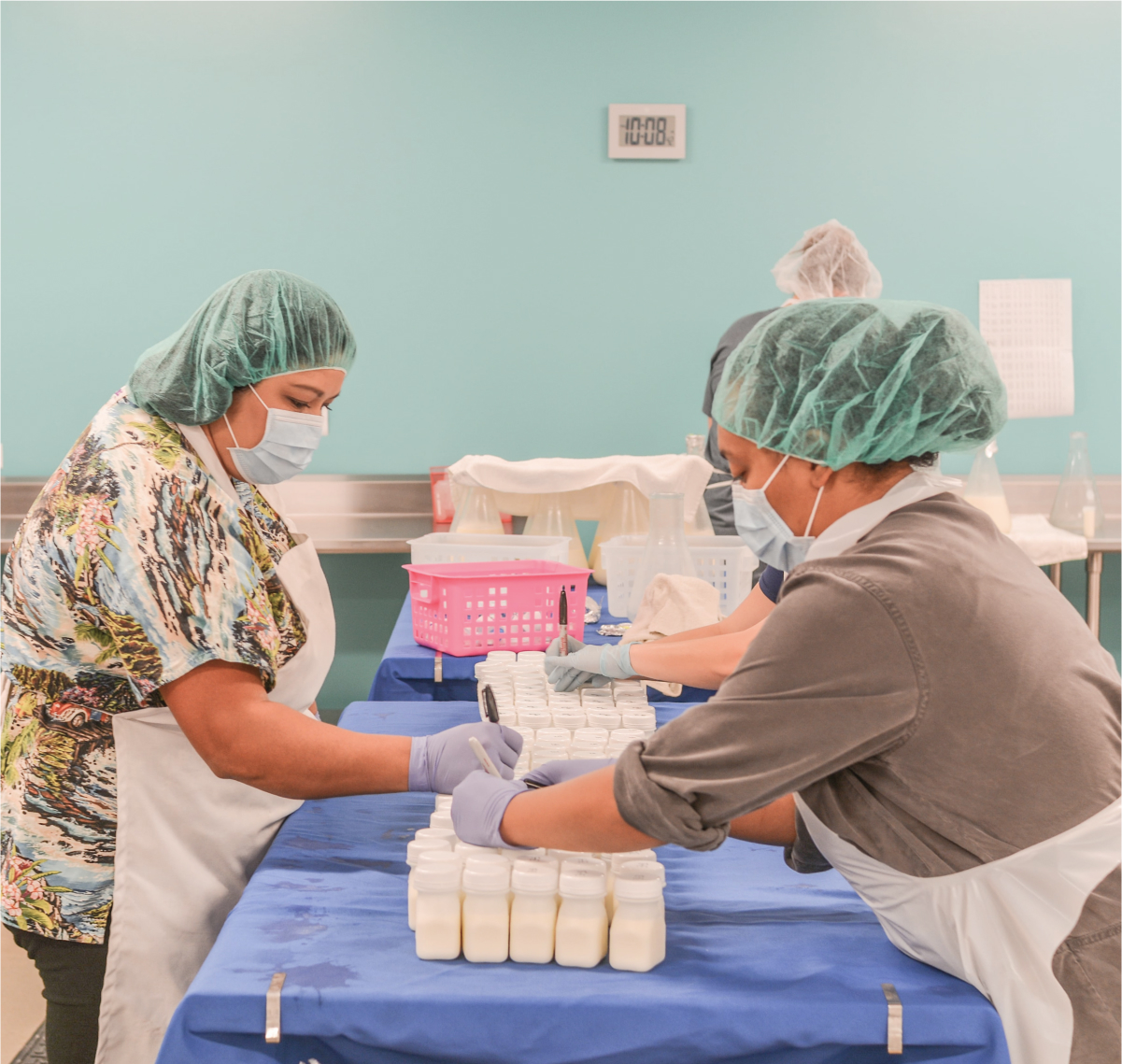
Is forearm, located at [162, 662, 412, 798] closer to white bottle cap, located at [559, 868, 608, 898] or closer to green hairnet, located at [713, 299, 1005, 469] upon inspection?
white bottle cap, located at [559, 868, 608, 898]

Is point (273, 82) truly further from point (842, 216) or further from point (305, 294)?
point (305, 294)

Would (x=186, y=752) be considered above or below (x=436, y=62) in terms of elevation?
below

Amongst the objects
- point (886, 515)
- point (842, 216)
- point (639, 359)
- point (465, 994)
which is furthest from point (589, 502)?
point (465, 994)

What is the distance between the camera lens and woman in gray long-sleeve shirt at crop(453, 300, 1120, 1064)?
0.88m

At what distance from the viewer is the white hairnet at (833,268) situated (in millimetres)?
3018

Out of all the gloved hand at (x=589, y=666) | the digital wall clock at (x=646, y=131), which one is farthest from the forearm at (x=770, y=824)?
the digital wall clock at (x=646, y=131)

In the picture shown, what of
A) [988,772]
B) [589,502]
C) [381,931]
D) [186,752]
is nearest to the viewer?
[988,772]

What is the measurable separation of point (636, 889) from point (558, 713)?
600 mm

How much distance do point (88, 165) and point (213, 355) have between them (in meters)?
2.82

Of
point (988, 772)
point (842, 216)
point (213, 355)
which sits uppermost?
point (842, 216)

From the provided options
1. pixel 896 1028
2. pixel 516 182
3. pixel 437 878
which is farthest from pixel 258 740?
pixel 516 182

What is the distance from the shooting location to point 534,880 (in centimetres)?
97

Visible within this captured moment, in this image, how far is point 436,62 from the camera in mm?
3590

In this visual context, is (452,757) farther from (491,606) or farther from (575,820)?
(491,606)
